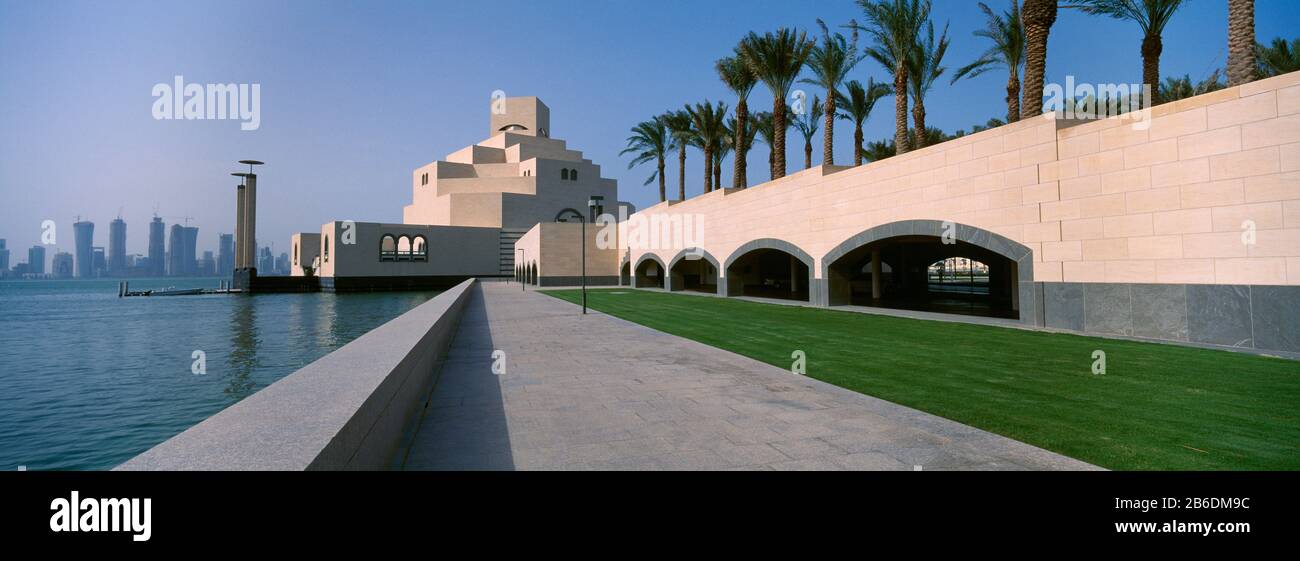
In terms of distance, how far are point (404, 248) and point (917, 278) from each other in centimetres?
6198

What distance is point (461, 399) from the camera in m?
6.68

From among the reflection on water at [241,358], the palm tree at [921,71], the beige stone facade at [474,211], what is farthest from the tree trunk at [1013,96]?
the beige stone facade at [474,211]

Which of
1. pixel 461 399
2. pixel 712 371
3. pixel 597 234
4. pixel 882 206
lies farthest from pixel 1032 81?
pixel 597 234

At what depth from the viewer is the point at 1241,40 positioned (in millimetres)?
11398

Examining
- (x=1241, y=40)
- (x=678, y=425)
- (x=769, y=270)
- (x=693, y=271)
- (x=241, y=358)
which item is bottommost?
(x=241, y=358)

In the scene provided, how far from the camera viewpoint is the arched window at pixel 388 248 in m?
66.0

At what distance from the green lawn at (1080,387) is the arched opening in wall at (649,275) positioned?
29.7m

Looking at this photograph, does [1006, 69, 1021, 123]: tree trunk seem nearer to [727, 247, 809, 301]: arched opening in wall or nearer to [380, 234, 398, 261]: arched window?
[727, 247, 809, 301]: arched opening in wall

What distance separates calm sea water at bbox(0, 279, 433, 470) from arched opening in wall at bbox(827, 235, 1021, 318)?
1775 centimetres

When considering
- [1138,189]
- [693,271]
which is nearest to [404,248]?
[693,271]

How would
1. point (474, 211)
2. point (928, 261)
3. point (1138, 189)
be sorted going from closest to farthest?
point (1138, 189)
point (928, 261)
point (474, 211)

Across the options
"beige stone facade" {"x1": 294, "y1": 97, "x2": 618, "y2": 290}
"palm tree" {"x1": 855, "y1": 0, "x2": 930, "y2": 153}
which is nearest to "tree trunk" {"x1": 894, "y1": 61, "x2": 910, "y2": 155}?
"palm tree" {"x1": 855, "y1": 0, "x2": 930, "y2": 153}

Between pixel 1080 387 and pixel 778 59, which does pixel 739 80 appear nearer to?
pixel 778 59
